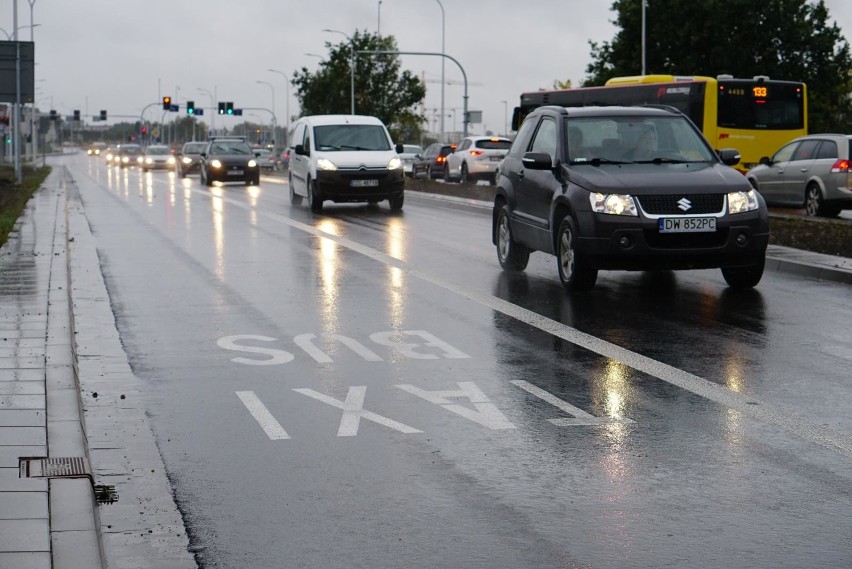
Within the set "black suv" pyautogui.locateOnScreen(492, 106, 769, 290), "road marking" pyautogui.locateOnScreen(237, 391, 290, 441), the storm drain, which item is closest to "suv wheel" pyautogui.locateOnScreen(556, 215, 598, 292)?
"black suv" pyautogui.locateOnScreen(492, 106, 769, 290)

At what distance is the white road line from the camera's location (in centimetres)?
695

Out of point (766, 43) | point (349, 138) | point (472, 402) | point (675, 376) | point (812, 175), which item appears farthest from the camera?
point (766, 43)

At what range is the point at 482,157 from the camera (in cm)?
4650

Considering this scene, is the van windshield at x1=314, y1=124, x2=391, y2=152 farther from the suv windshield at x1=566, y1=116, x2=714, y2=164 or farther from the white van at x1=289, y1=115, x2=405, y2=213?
A: the suv windshield at x1=566, y1=116, x2=714, y2=164

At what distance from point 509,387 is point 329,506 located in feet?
9.31

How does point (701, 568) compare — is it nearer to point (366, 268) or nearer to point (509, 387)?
point (509, 387)

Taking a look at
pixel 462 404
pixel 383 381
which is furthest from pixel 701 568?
pixel 383 381

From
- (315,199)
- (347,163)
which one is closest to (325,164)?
(347,163)

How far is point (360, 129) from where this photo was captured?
29781mm

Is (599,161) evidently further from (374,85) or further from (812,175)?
(374,85)

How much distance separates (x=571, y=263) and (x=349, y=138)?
16882mm

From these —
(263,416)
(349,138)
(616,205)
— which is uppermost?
(349,138)

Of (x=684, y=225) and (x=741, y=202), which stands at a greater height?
(x=741, y=202)

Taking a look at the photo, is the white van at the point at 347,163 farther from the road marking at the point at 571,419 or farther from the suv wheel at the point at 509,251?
the road marking at the point at 571,419
